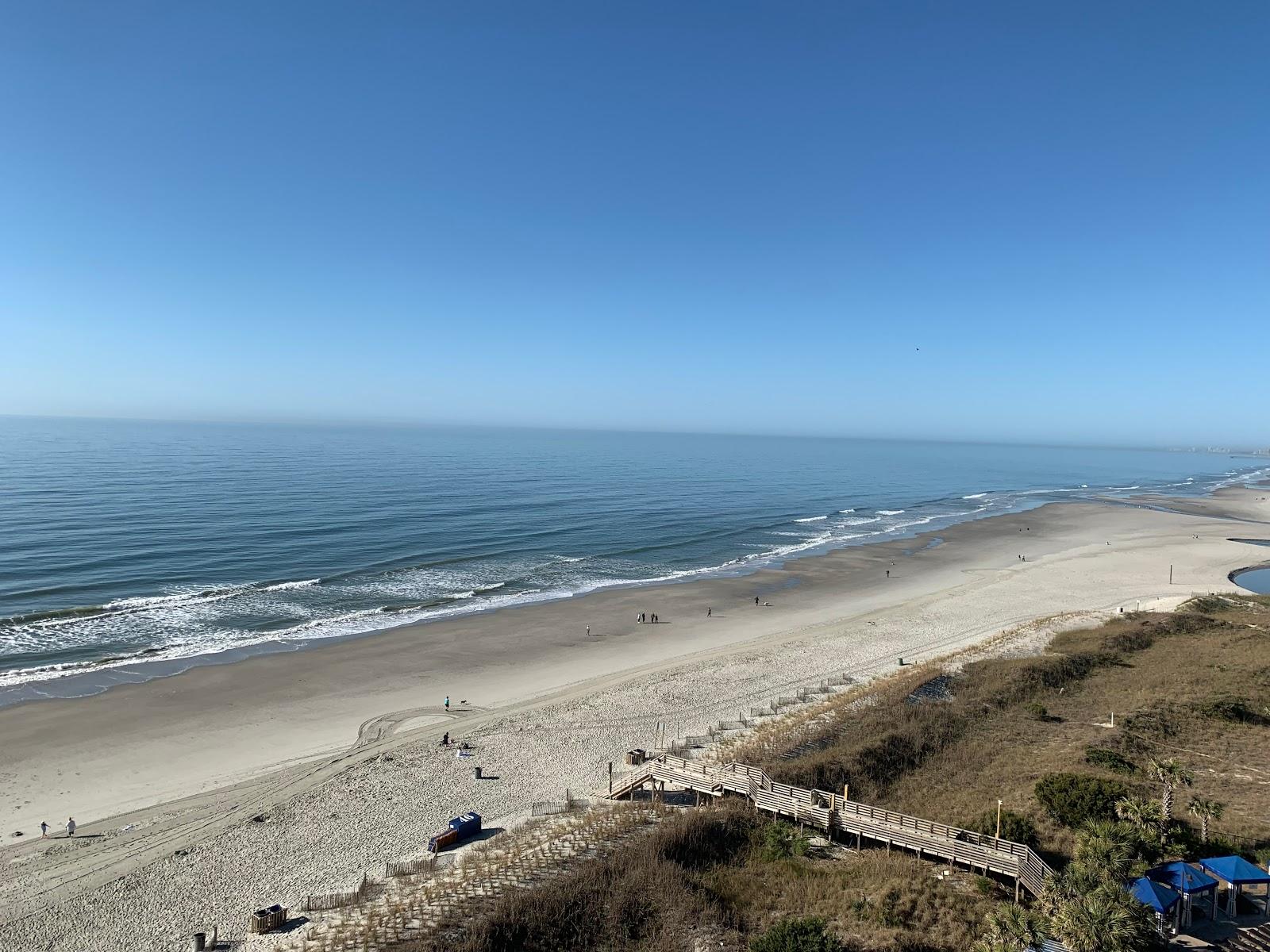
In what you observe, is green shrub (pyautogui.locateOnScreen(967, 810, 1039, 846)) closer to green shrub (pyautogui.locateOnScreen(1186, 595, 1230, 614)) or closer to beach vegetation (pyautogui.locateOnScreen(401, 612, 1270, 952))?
beach vegetation (pyautogui.locateOnScreen(401, 612, 1270, 952))

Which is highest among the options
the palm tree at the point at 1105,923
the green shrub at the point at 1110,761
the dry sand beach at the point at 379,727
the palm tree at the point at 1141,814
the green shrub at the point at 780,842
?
the palm tree at the point at 1105,923

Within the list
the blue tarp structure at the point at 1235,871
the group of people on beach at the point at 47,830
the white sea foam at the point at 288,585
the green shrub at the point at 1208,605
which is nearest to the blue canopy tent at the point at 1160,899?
the blue tarp structure at the point at 1235,871

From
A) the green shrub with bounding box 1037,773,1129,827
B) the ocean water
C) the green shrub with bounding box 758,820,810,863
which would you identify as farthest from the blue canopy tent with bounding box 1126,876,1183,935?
Result: the ocean water

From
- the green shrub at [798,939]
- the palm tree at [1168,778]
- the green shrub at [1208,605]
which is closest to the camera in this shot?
the green shrub at [798,939]

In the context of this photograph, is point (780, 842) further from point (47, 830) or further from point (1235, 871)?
point (47, 830)

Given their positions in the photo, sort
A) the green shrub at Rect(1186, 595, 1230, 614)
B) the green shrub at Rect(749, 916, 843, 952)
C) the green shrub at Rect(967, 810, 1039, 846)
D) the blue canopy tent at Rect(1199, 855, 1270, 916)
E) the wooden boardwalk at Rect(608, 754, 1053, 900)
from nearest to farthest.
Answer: the green shrub at Rect(749, 916, 843, 952), the blue canopy tent at Rect(1199, 855, 1270, 916), the wooden boardwalk at Rect(608, 754, 1053, 900), the green shrub at Rect(967, 810, 1039, 846), the green shrub at Rect(1186, 595, 1230, 614)

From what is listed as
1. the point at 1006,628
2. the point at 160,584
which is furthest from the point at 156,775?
the point at 1006,628

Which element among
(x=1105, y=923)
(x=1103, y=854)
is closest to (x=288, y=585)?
(x=1103, y=854)

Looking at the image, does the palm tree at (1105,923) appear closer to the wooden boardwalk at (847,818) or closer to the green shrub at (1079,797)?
the wooden boardwalk at (847,818)
